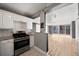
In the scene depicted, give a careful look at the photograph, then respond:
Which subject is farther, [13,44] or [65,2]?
[13,44]

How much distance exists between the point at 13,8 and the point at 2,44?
1042mm

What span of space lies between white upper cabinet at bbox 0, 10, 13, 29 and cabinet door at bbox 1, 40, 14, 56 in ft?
1.55

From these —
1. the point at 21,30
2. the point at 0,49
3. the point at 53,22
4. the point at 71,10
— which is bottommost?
the point at 0,49

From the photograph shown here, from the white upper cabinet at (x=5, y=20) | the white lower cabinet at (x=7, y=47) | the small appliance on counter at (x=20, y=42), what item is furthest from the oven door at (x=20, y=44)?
the white upper cabinet at (x=5, y=20)

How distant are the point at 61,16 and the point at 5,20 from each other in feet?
5.64

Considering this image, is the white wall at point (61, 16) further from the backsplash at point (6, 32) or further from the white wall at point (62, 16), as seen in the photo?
the backsplash at point (6, 32)

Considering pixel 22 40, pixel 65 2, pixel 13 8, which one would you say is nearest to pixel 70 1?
pixel 65 2

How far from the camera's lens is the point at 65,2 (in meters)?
1.77

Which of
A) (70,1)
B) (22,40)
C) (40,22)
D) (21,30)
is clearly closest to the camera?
(70,1)

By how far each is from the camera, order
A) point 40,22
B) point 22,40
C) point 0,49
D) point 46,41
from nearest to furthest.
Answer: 1. point 0,49
2. point 40,22
3. point 46,41
4. point 22,40

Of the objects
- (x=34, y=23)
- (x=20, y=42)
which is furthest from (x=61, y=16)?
(x=20, y=42)

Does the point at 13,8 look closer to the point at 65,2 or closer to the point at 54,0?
the point at 54,0

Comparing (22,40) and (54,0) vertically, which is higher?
(54,0)

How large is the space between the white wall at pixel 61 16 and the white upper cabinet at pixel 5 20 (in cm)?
116
